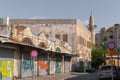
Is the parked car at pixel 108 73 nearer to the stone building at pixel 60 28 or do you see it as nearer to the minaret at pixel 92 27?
the stone building at pixel 60 28

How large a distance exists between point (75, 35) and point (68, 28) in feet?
6.99

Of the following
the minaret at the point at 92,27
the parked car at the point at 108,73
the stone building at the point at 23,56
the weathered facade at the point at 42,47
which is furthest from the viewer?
the minaret at the point at 92,27

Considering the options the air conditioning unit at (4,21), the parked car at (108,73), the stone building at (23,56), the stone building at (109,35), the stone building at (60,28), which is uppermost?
the stone building at (109,35)

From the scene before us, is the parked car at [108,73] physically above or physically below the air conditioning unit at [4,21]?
below

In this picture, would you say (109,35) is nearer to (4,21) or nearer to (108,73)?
(4,21)

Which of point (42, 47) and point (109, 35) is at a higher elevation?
point (109, 35)

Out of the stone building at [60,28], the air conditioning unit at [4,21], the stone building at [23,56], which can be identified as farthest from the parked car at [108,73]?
the stone building at [60,28]

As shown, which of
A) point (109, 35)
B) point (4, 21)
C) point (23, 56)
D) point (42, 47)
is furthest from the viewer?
point (109, 35)

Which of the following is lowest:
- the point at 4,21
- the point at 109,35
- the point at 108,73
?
the point at 108,73

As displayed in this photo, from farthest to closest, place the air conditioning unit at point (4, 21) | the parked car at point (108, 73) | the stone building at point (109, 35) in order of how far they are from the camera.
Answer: the stone building at point (109, 35), the air conditioning unit at point (4, 21), the parked car at point (108, 73)

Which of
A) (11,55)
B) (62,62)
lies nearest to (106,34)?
(62,62)

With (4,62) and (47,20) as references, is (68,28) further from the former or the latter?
(4,62)

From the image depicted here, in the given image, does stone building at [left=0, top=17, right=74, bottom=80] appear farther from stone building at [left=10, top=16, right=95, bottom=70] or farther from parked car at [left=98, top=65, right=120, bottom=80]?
stone building at [left=10, top=16, right=95, bottom=70]

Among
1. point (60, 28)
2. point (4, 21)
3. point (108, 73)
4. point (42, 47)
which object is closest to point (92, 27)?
point (60, 28)
